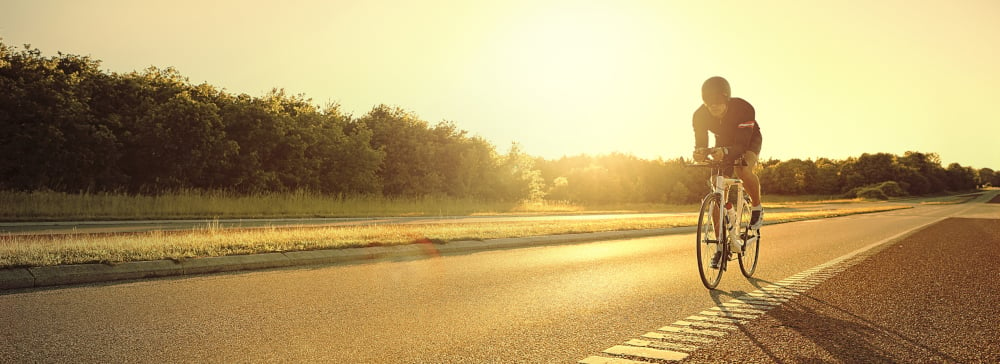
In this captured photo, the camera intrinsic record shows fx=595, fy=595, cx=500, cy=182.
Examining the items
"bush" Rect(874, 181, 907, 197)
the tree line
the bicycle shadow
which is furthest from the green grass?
"bush" Rect(874, 181, 907, 197)

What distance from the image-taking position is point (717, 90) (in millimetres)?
6391

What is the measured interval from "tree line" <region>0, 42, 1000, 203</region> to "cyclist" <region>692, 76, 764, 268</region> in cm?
878

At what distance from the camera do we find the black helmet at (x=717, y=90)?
639 cm

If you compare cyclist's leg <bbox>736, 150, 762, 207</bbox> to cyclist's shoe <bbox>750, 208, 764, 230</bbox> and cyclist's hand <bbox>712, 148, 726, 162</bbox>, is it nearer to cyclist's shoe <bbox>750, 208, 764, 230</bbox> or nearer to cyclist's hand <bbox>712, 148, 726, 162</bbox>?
cyclist's shoe <bbox>750, 208, 764, 230</bbox>

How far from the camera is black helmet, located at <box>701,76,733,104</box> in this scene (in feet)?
21.0

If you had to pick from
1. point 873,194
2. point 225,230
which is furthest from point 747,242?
point 873,194

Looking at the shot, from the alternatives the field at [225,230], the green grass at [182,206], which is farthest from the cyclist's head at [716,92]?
the green grass at [182,206]

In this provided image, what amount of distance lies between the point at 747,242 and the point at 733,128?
148 centimetres

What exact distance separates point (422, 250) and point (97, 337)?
6830mm

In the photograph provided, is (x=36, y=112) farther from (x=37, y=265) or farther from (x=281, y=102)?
(x=37, y=265)

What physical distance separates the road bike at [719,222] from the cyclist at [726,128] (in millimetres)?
124

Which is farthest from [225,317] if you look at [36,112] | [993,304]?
[36,112]

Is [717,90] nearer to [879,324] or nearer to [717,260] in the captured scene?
[717,260]

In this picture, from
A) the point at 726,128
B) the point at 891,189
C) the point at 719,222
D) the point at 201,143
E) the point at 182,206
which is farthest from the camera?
the point at 891,189
